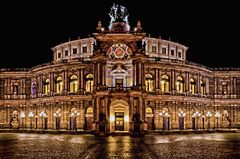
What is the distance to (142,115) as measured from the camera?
5888 centimetres

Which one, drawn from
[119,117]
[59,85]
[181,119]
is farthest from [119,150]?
[59,85]

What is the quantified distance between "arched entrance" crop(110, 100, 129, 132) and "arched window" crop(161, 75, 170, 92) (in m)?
10.6

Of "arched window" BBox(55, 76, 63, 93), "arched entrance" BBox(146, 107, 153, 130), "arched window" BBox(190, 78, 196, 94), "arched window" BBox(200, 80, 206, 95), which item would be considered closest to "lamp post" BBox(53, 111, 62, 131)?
"arched window" BBox(55, 76, 63, 93)

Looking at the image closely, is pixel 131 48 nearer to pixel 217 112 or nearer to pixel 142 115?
pixel 142 115

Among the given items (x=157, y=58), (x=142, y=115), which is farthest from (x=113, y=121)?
(x=157, y=58)

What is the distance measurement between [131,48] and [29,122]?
30.8m

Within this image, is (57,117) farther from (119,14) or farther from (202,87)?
(202,87)

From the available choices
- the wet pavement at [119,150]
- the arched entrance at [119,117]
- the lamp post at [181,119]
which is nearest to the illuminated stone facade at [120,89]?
the arched entrance at [119,117]

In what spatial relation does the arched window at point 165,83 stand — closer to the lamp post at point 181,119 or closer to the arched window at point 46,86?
the lamp post at point 181,119

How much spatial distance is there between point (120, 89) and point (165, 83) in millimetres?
13384

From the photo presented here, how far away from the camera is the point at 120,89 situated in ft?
193

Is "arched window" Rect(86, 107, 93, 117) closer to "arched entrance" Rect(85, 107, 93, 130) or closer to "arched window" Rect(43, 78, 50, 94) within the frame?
"arched entrance" Rect(85, 107, 93, 130)

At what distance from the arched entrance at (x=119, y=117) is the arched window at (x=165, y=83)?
10635 mm

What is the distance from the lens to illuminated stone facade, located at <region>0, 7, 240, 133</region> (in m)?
59.6
